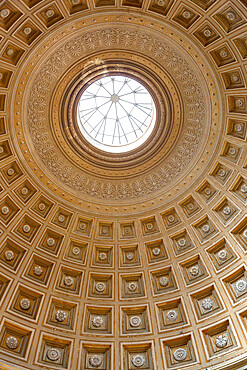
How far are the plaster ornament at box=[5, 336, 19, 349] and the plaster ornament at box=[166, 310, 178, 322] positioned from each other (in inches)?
255

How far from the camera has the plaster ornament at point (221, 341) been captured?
14541mm

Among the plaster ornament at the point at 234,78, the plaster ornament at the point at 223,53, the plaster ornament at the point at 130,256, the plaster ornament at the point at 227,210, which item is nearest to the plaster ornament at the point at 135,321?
the plaster ornament at the point at 130,256

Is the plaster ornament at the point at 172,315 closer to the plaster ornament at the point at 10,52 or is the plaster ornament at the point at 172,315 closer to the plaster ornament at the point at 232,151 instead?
the plaster ornament at the point at 232,151

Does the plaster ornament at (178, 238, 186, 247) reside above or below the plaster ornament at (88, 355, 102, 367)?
above

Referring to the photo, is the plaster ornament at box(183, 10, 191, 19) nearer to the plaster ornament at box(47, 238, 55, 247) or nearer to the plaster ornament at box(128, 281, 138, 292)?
the plaster ornament at box(47, 238, 55, 247)

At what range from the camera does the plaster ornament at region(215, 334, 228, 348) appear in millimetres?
14541

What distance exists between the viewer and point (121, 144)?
66.2 ft

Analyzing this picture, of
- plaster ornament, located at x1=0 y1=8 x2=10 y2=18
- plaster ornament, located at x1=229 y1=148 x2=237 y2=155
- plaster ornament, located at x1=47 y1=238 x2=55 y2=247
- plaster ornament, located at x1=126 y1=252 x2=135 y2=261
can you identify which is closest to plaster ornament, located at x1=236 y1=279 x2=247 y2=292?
plaster ornament, located at x1=126 y1=252 x2=135 y2=261

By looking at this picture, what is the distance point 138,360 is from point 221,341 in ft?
11.5

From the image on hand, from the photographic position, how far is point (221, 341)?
14.7 metres

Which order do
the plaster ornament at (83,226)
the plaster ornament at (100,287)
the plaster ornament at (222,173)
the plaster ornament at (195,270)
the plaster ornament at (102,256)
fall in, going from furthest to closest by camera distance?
1. the plaster ornament at (83,226)
2. the plaster ornament at (102,256)
3. the plaster ornament at (100,287)
4. the plaster ornament at (195,270)
5. the plaster ornament at (222,173)

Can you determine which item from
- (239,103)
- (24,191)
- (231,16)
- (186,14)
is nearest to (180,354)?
(24,191)

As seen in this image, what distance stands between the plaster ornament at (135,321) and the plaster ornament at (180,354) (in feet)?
6.64

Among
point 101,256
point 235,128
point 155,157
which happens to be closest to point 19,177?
point 101,256
